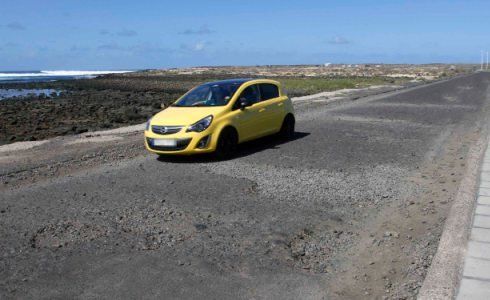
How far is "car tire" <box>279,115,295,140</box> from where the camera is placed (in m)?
13.3

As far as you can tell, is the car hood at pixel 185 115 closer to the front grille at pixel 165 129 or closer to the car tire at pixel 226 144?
the front grille at pixel 165 129

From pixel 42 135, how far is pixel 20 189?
33.0ft

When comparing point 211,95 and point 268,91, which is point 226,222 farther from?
point 268,91

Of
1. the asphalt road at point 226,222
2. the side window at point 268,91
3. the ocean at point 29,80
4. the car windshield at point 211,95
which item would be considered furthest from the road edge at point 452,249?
the ocean at point 29,80

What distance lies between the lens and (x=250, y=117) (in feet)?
38.6

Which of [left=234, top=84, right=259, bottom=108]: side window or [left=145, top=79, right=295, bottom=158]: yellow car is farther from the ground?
[left=234, top=84, right=259, bottom=108]: side window

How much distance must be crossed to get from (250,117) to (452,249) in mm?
6836

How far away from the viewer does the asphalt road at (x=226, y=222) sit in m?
4.89

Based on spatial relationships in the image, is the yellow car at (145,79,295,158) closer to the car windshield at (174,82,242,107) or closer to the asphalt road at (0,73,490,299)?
the car windshield at (174,82,242,107)

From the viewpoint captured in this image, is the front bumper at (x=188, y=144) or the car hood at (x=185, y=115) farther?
the car hood at (x=185, y=115)

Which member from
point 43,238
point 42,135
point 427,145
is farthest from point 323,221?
point 42,135

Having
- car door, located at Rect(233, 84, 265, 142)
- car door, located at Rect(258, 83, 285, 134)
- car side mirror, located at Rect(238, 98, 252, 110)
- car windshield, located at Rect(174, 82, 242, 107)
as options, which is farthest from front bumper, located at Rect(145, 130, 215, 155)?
car door, located at Rect(258, 83, 285, 134)

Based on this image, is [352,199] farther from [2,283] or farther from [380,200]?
[2,283]

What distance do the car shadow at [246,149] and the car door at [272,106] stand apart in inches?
14.0
